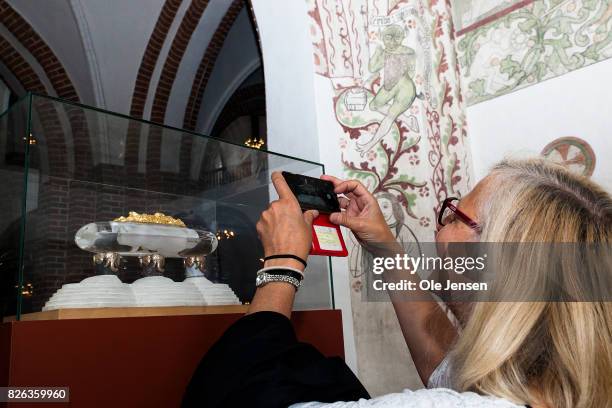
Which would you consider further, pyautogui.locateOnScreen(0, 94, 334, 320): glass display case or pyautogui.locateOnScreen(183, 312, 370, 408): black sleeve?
pyautogui.locateOnScreen(0, 94, 334, 320): glass display case

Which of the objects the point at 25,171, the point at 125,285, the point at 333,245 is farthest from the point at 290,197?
the point at 25,171

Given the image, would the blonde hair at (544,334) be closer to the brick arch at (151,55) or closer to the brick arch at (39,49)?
the brick arch at (151,55)

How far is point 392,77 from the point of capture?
2.15 meters

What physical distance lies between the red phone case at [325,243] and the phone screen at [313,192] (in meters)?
0.03

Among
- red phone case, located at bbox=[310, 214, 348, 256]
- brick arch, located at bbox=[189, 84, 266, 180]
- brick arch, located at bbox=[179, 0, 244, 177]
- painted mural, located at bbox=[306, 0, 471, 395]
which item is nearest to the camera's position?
red phone case, located at bbox=[310, 214, 348, 256]

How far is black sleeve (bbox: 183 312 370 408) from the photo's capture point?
89 cm

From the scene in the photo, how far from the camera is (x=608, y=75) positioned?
216cm

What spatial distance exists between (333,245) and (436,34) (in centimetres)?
164

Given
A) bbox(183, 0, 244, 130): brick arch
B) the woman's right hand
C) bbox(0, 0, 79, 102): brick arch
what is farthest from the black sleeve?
bbox(0, 0, 79, 102): brick arch

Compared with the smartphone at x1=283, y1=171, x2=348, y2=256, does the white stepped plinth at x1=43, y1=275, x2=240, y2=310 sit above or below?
below

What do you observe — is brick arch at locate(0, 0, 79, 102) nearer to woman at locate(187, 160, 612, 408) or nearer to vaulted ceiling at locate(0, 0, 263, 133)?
vaulted ceiling at locate(0, 0, 263, 133)

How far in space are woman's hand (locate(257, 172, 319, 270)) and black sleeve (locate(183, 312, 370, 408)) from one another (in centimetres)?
15

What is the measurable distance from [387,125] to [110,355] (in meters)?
1.45

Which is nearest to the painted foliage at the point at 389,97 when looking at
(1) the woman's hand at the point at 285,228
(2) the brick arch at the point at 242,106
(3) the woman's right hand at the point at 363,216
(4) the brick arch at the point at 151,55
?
(3) the woman's right hand at the point at 363,216
